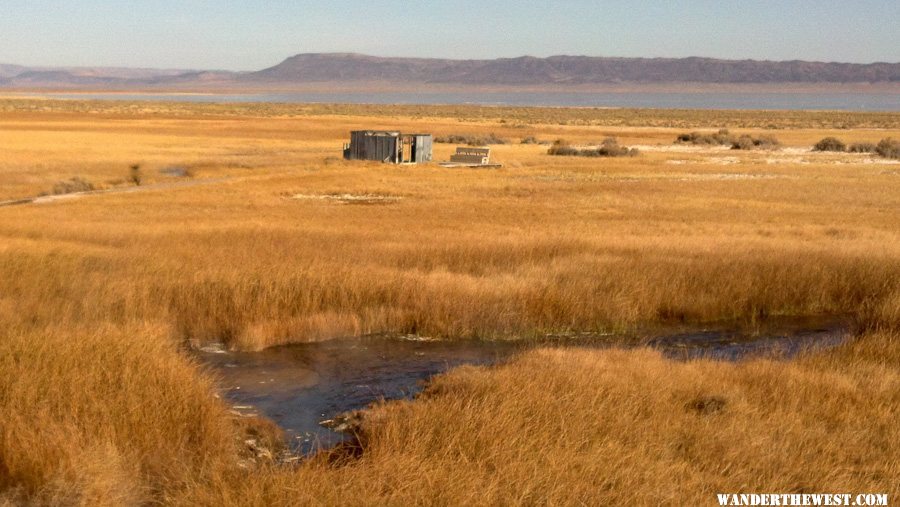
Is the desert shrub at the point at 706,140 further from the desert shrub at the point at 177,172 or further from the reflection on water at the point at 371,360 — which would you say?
the reflection on water at the point at 371,360

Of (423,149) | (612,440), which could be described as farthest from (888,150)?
(612,440)

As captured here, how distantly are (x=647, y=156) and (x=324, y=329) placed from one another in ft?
130

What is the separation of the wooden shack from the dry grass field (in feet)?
34.7

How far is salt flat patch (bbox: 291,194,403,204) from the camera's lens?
99.1 ft

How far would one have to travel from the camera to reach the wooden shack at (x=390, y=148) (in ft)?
145

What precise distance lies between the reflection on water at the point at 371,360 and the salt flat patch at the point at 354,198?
1630 centimetres

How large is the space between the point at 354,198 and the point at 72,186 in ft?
33.6

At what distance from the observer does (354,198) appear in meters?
31.0

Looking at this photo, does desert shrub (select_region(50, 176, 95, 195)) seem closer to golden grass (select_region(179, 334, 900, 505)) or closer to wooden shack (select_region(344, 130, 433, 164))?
wooden shack (select_region(344, 130, 433, 164))

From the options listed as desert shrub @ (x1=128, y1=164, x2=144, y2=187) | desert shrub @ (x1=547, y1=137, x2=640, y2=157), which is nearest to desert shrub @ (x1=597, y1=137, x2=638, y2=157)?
desert shrub @ (x1=547, y1=137, x2=640, y2=157)

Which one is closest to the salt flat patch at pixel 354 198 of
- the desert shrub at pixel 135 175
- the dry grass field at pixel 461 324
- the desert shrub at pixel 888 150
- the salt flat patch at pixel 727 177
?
the dry grass field at pixel 461 324

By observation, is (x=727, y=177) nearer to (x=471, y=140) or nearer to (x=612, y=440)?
(x=471, y=140)

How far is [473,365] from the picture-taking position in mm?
12562

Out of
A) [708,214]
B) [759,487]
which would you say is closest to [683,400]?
[759,487]
